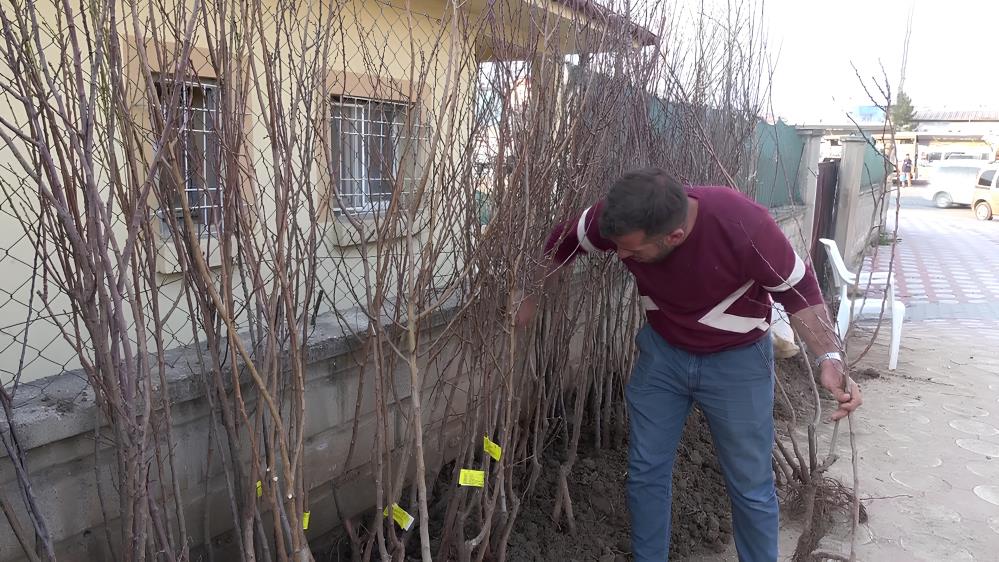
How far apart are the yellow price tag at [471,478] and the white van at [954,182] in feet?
92.6

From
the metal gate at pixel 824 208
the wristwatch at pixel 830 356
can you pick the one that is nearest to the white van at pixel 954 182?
the metal gate at pixel 824 208

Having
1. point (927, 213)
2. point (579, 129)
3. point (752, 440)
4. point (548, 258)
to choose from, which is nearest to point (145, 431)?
point (548, 258)

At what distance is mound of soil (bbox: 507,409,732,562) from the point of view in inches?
113

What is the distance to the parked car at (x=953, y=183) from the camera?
25391 millimetres

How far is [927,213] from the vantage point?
969 inches

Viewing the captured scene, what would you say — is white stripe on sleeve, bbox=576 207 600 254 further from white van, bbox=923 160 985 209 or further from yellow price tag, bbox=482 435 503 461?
white van, bbox=923 160 985 209

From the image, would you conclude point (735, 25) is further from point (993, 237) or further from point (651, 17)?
point (993, 237)

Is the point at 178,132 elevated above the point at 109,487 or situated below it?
above

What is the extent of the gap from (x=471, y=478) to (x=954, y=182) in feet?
96.2

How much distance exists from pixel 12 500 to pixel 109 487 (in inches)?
9.4

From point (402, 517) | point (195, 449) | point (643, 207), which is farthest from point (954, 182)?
point (195, 449)

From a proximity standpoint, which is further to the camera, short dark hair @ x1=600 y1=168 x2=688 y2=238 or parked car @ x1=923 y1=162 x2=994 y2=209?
parked car @ x1=923 y1=162 x2=994 y2=209

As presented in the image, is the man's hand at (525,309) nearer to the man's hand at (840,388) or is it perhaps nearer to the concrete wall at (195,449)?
the concrete wall at (195,449)

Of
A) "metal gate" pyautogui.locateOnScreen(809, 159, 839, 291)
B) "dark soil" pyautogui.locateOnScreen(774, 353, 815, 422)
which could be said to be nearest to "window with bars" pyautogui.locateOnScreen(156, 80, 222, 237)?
"dark soil" pyautogui.locateOnScreen(774, 353, 815, 422)
